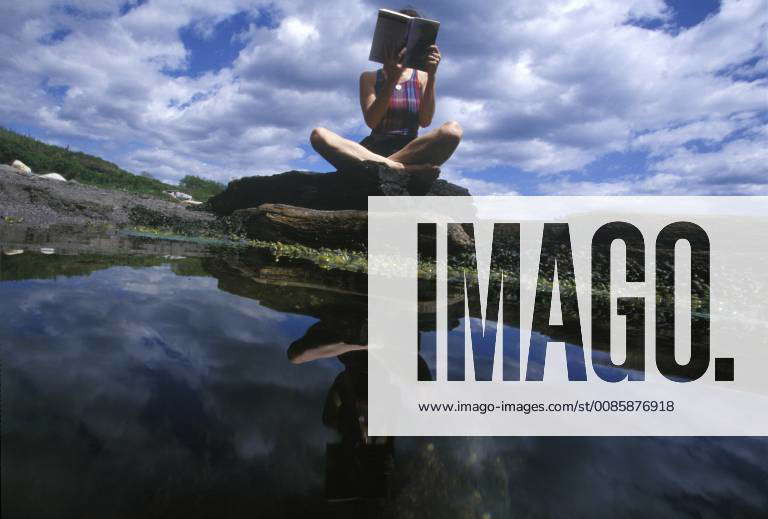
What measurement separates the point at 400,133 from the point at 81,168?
60.5ft

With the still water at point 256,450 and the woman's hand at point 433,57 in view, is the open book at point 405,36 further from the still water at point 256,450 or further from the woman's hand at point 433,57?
the still water at point 256,450

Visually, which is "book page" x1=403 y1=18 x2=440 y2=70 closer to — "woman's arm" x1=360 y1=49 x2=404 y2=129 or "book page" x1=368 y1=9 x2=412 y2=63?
"book page" x1=368 y1=9 x2=412 y2=63

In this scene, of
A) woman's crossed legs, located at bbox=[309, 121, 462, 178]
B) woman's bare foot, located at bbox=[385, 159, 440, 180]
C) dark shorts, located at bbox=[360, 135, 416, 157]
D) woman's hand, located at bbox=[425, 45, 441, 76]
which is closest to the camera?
woman's hand, located at bbox=[425, 45, 441, 76]

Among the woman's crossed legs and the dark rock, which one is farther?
the dark rock

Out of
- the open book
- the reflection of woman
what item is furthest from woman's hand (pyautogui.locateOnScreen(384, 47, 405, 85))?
the reflection of woman

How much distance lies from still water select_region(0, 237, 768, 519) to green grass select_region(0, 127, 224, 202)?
1590 centimetres

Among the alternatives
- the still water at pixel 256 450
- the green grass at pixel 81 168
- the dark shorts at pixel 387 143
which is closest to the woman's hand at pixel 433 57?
the dark shorts at pixel 387 143

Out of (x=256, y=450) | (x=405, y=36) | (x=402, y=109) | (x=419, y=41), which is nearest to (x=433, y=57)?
(x=419, y=41)

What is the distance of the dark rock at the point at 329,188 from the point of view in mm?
6219

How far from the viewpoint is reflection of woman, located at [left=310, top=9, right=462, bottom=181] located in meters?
6.13

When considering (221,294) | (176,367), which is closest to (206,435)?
(176,367)

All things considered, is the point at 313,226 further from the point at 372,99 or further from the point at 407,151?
the point at 372,99

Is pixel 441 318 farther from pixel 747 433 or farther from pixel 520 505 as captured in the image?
pixel 520 505

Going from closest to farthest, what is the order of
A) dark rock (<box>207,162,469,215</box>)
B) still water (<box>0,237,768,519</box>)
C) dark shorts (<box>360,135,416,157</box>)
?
still water (<box>0,237,768,519</box>), dark rock (<box>207,162,469,215</box>), dark shorts (<box>360,135,416,157</box>)
